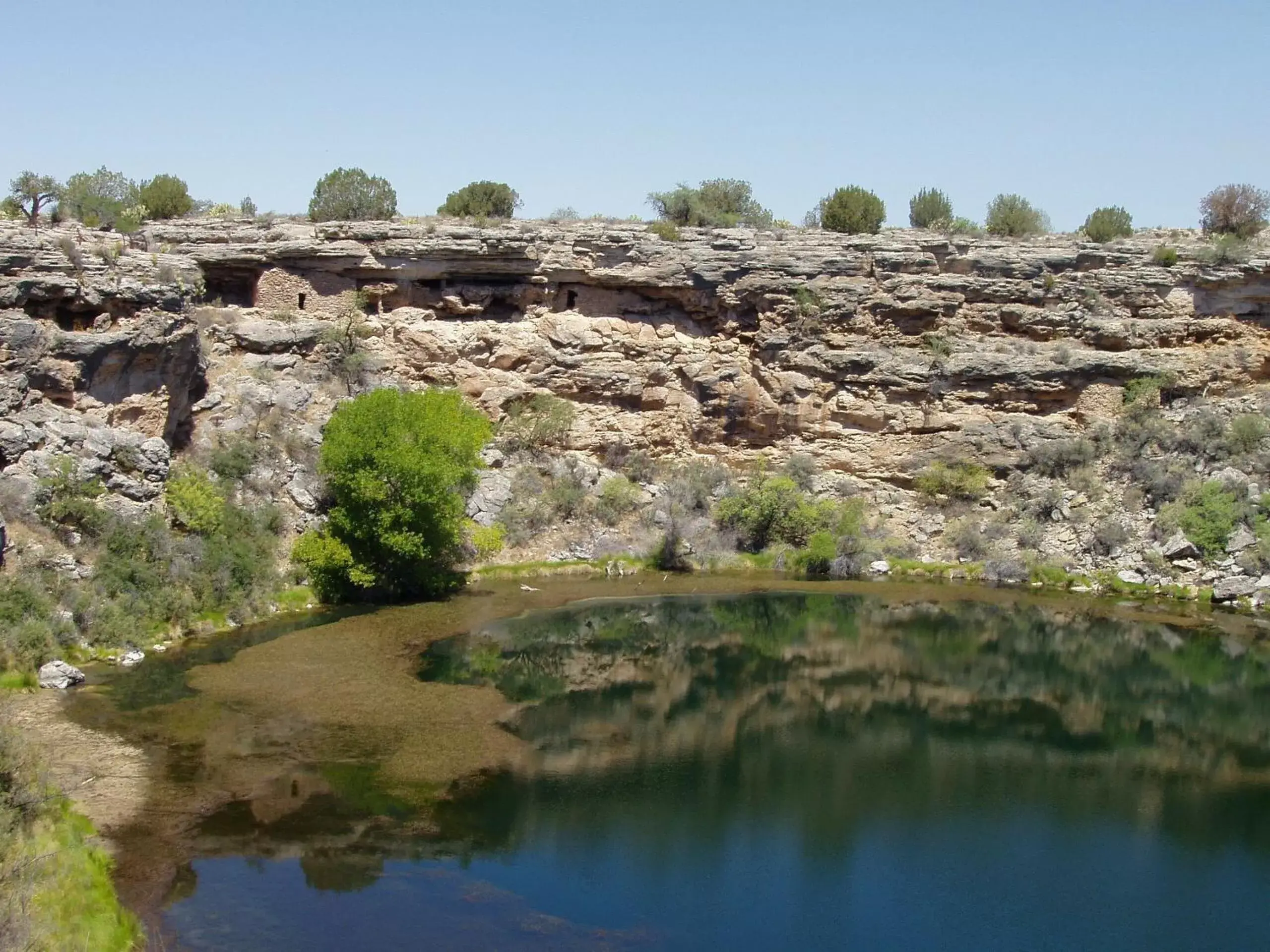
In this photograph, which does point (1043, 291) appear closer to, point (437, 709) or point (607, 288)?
point (607, 288)

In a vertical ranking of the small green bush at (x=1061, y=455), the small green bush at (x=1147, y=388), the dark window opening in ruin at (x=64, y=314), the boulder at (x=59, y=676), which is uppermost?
the dark window opening in ruin at (x=64, y=314)

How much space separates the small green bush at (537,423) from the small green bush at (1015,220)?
702 inches

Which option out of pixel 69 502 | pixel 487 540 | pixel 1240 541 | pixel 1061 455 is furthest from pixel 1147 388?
pixel 69 502

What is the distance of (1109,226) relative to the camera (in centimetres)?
4581

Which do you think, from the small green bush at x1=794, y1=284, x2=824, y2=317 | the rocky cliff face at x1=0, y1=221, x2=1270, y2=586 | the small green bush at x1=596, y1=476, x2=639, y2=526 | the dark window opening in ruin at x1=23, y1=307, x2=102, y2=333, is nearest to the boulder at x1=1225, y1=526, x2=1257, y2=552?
the rocky cliff face at x1=0, y1=221, x2=1270, y2=586

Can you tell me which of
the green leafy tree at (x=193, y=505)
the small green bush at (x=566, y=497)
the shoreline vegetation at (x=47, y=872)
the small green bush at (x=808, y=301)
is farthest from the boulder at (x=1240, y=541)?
the shoreline vegetation at (x=47, y=872)

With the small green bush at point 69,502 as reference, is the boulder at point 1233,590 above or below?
below

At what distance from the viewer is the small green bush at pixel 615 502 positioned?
38.1 meters

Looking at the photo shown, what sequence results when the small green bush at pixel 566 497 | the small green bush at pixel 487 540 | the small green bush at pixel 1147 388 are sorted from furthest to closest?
the small green bush at pixel 1147 388 → the small green bush at pixel 566 497 → the small green bush at pixel 487 540

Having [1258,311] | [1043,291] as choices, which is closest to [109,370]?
[1043,291]

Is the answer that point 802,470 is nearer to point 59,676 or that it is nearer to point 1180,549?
point 1180,549

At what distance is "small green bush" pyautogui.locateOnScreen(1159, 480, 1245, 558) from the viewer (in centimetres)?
3572

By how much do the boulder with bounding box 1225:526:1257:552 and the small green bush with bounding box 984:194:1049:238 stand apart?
15223mm

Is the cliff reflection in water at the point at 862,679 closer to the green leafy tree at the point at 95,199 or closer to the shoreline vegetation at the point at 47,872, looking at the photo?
the shoreline vegetation at the point at 47,872
